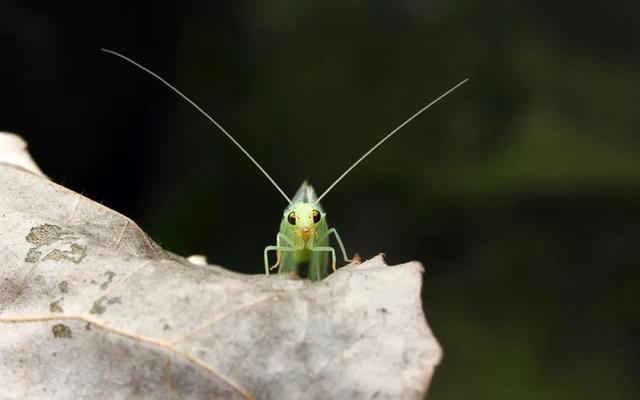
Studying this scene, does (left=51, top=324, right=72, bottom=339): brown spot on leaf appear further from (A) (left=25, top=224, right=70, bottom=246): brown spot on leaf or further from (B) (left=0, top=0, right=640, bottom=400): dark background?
(B) (left=0, top=0, right=640, bottom=400): dark background

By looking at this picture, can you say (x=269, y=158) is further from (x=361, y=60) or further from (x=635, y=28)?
(x=635, y=28)

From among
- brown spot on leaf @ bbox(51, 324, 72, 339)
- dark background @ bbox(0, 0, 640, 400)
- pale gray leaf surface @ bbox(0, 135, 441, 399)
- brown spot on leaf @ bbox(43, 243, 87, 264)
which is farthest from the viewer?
dark background @ bbox(0, 0, 640, 400)

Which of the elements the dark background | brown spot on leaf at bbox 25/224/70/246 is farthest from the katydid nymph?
the dark background

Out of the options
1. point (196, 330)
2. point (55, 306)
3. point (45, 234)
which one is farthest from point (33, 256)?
point (196, 330)

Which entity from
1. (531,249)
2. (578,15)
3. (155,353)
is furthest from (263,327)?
(578,15)

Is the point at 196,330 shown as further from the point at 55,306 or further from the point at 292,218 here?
the point at 292,218

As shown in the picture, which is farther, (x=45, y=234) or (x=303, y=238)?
(x=303, y=238)
